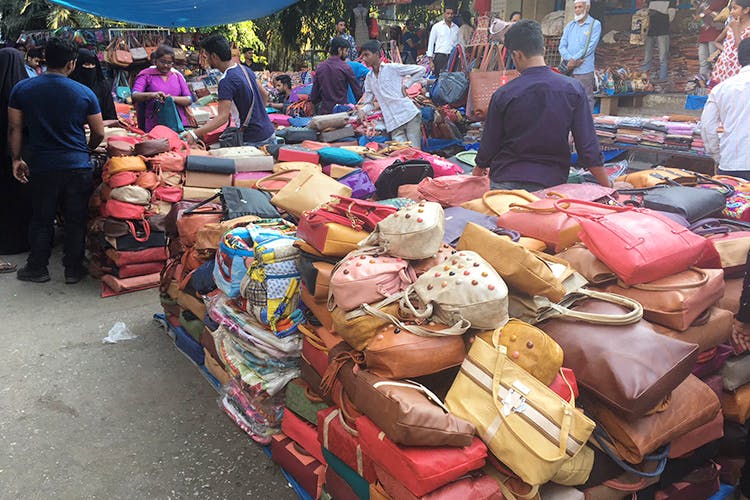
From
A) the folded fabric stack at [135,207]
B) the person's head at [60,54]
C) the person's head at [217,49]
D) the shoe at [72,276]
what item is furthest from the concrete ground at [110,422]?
the person's head at [217,49]

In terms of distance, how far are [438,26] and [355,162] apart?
25.5 ft

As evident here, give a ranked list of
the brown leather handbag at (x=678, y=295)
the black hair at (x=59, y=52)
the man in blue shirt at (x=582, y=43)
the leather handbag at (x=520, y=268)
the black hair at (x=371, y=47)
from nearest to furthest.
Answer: the leather handbag at (x=520, y=268) < the brown leather handbag at (x=678, y=295) < the black hair at (x=59, y=52) < the black hair at (x=371, y=47) < the man in blue shirt at (x=582, y=43)

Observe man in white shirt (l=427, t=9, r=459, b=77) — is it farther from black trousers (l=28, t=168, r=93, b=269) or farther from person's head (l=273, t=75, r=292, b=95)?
black trousers (l=28, t=168, r=93, b=269)

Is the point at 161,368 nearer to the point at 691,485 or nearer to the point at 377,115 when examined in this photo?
the point at 691,485

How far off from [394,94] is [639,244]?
5222 mm

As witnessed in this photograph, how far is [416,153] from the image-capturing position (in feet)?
16.6

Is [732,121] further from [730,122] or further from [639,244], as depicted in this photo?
[639,244]

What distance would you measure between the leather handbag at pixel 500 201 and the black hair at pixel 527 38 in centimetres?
96

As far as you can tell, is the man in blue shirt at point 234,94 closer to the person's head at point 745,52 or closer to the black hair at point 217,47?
the black hair at point 217,47

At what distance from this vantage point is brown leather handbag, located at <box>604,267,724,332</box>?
7.63ft

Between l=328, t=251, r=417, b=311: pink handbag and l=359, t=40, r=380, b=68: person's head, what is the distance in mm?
5073

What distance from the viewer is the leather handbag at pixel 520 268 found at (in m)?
2.19

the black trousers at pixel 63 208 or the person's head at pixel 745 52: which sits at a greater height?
the person's head at pixel 745 52

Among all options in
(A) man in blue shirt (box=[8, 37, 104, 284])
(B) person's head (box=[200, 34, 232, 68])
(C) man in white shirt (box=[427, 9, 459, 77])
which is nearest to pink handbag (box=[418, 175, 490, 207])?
(B) person's head (box=[200, 34, 232, 68])
